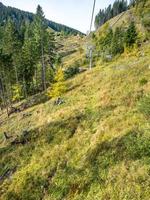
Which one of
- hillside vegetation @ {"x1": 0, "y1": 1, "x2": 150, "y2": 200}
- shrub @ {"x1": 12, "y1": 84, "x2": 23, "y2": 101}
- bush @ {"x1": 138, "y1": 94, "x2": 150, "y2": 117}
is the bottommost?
shrub @ {"x1": 12, "y1": 84, "x2": 23, "y2": 101}

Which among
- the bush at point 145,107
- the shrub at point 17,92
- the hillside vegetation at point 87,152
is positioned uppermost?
the bush at point 145,107

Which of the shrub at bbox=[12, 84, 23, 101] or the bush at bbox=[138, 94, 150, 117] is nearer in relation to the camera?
the bush at bbox=[138, 94, 150, 117]

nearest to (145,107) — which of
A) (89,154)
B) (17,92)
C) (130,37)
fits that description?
(89,154)

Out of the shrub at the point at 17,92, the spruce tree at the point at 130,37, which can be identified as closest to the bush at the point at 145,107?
the shrub at the point at 17,92

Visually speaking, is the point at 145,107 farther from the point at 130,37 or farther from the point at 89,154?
the point at 130,37

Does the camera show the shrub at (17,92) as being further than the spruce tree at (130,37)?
No

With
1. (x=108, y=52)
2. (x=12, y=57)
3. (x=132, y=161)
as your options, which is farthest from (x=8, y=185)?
(x=108, y=52)

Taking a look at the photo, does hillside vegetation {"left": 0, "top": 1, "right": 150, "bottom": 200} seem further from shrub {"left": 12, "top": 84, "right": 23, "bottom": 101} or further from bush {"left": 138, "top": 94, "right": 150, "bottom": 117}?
shrub {"left": 12, "top": 84, "right": 23, "bottom": 101}

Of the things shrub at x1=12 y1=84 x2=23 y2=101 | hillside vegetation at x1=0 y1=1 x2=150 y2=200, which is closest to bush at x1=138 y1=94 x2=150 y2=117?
hillside vegetation at x1=0 y1=1 x2=150 y2=200

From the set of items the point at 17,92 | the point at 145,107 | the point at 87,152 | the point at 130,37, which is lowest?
the point at 17,92

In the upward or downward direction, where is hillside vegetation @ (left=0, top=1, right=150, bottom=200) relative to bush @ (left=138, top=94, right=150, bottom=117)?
downward

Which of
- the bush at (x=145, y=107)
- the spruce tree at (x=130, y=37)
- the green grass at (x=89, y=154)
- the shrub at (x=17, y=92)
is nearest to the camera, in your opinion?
the green grass at (x=89, y=154)

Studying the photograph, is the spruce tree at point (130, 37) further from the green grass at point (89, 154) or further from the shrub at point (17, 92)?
the green grass at point (89, 154)

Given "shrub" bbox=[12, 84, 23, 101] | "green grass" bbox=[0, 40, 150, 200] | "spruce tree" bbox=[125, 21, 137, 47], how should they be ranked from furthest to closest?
"spruce tree" bbox=[125, 21, 137, 47] < "shrub" bbox=[12, 84, 23, 101] < "green grass" bbox=[0, 40, 150, 200]
